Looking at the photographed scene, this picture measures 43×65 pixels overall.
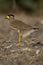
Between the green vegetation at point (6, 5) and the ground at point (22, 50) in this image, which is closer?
the ground at point (22, 50)

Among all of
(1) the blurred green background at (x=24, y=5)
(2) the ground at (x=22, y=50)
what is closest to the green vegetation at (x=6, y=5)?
(1) the blurred green background at (x=24, y=5)

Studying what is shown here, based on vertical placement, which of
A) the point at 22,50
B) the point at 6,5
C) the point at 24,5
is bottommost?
the point at 6,5

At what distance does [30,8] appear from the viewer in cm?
1572

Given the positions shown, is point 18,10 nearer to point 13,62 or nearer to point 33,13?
point 33,13

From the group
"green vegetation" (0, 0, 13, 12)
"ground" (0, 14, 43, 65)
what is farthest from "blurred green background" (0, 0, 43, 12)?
"ground" (0, 14, 43, 65)

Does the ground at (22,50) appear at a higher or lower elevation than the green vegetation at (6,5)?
higher

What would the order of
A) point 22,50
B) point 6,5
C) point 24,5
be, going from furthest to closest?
point 6,5, point 24,5, point 22,50

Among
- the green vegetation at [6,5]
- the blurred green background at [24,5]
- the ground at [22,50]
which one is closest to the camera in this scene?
the ground at [22,50]

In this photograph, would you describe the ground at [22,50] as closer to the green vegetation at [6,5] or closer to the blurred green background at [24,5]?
the blurred green background at [24,5]

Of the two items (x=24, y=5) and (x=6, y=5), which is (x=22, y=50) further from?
(x=6, y=5)

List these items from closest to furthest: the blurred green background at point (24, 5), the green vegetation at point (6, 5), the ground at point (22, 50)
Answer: the ground at point (22, 50) → the blurred green background at point (24, 5) → the green vegetation at point (6, 5)

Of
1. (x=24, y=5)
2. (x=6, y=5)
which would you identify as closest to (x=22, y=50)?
(x=24, y=5)

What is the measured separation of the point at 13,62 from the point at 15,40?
90.9 inches

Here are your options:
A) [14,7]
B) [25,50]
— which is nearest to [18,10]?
[14,7]
